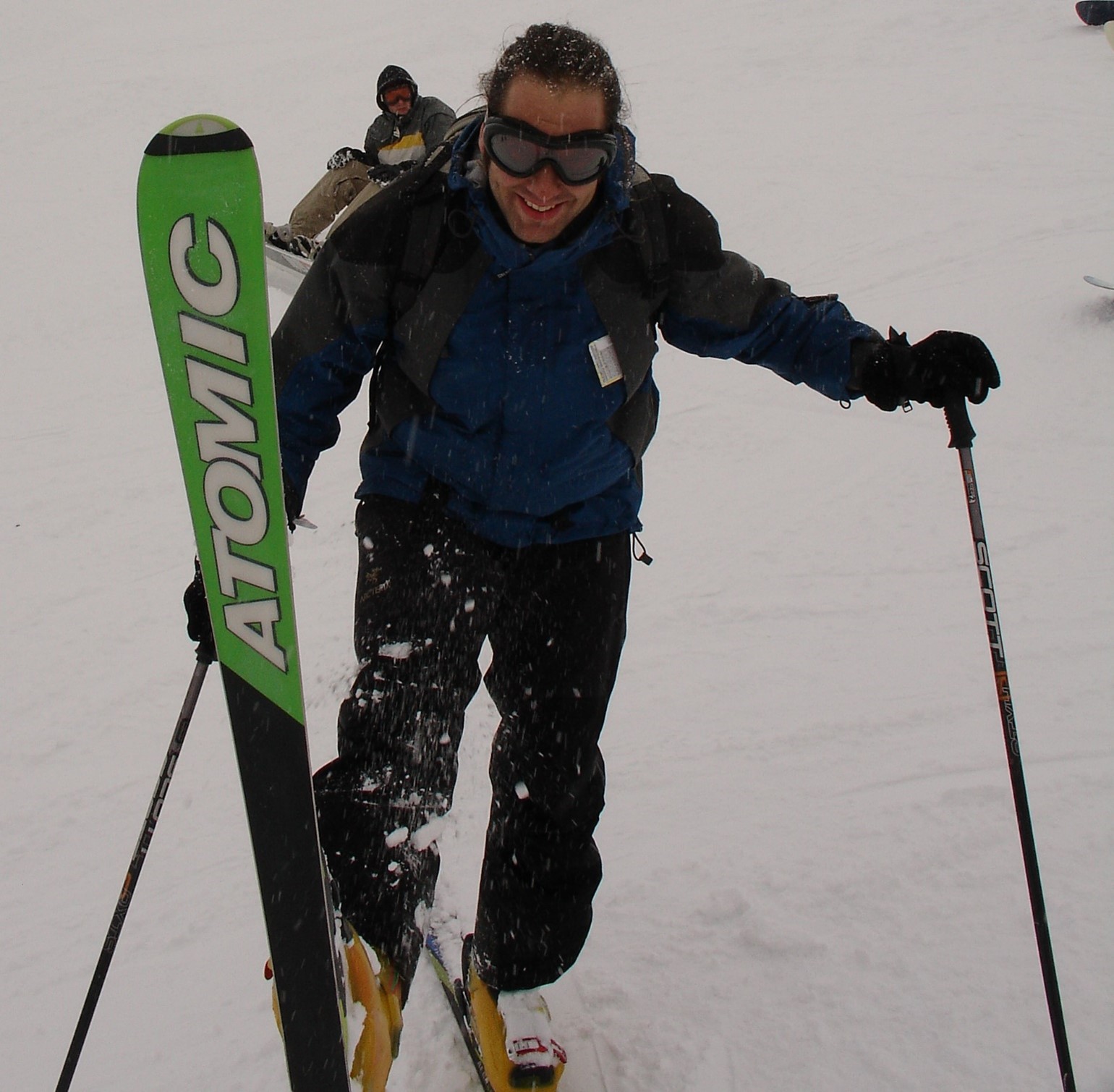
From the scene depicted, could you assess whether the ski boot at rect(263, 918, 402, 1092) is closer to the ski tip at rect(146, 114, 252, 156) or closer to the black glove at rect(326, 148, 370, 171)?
the ski tip at rect(146, 114, 252, 156)

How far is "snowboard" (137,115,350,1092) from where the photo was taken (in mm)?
1612

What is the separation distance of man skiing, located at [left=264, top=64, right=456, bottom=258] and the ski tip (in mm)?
5232

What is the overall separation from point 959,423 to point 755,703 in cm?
166

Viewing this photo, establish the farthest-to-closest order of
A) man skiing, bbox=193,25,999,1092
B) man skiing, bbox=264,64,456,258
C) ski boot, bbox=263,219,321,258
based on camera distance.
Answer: ski boot, bbox=263,219,321,258 → man skiing, bbox=264,64,456,258 → man skiing, bbox=193,25,999,1092

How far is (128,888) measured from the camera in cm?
214

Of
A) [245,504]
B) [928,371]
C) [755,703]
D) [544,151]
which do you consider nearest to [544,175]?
[544,151]

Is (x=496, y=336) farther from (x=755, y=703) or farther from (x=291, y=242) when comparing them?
(x=291, y=242)

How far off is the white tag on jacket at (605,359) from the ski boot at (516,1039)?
1.42 m

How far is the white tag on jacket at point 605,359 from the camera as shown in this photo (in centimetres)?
195

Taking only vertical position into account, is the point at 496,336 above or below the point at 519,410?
above

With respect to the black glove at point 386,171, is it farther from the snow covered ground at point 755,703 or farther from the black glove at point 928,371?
the black glove at point 928,371

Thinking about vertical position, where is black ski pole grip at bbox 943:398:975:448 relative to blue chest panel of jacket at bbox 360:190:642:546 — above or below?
below

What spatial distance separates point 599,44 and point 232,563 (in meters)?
1.22

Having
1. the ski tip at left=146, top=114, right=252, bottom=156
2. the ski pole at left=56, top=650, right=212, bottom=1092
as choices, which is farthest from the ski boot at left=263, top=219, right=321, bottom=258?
the ski tip at left=146, top=114, right=252, bottom=156
